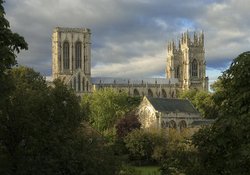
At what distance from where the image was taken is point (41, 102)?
24.8m

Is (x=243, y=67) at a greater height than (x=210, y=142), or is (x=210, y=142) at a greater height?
(x=243, y=67)

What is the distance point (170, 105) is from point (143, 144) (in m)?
30.6

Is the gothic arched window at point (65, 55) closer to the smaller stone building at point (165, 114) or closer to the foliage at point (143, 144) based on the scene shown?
the smaller stone building at point (165, 114)

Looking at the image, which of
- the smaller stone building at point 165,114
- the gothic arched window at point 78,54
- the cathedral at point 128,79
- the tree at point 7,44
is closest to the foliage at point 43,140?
the tree at point 7,44

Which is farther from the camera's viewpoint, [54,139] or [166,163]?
[54,139]

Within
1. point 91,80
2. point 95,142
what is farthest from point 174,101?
point 95,142

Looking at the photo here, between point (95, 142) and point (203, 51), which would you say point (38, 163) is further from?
point (203, 51)

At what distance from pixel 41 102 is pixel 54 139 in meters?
1.89

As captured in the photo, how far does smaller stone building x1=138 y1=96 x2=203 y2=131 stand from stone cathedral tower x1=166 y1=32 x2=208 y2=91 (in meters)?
60.3

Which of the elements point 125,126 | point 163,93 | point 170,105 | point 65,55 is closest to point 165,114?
point 170,105

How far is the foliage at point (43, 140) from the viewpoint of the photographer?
23.1 meters

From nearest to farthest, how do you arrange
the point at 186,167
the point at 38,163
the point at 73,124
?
1. the point at 186,167
2. the point at 38,163
3. the point at 73,124

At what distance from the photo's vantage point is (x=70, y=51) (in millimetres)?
141750

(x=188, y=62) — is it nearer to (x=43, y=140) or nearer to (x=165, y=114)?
(x=165, y=114)
